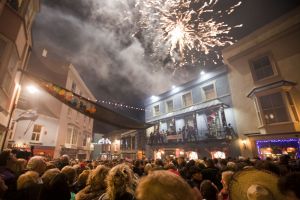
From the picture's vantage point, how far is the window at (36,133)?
16.7 m

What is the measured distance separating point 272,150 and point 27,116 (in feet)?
67.8

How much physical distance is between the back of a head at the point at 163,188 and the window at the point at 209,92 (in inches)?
755

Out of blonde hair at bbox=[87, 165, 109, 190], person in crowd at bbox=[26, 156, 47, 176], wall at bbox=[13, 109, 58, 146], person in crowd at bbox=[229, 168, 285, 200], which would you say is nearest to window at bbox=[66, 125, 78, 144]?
wall at bbox=[13, 109, 58, 146]

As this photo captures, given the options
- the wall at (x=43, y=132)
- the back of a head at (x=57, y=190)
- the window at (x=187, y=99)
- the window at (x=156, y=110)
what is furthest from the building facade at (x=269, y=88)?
the wall at (x=43, y=132)

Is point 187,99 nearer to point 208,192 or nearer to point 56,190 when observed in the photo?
point 208,192

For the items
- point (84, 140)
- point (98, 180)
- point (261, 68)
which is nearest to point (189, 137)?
point (261, 68)

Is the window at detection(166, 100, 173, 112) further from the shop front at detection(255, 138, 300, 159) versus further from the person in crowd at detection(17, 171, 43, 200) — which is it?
the person in crowd at detection(17, 171, 43, 200)

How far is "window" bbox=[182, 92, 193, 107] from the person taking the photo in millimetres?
22453

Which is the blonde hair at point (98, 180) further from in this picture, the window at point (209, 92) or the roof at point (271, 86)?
the window at point (209, 92)

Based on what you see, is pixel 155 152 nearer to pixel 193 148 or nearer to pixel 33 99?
pixel 193 148

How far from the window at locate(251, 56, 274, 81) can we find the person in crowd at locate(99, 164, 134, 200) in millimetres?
16642

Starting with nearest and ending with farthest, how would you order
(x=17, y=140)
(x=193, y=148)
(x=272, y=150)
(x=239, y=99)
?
(x=272, y=150) → (x=17, y=140) → (x=239, y=99) → (x=193, y=148)

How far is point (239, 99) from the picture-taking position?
55.1 feet

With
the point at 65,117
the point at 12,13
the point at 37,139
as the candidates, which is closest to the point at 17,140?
the point at 37,139
